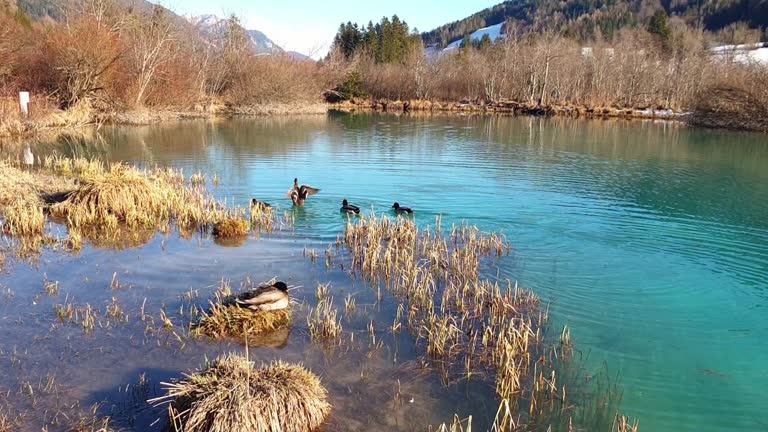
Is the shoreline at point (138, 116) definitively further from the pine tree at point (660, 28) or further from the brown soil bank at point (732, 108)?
the pine tree at point (660, 28)

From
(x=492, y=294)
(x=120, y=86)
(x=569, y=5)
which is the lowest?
(x=492, y=294)

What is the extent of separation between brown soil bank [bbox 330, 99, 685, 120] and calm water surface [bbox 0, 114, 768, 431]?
31.8 meters

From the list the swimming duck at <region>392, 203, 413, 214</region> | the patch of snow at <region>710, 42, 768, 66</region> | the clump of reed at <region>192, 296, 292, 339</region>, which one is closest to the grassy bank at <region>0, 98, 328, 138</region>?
the swimming duck at <region>392, 203, 413, 214</region>

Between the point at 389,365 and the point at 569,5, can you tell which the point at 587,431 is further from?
the point at 569,5

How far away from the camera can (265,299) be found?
711 cm

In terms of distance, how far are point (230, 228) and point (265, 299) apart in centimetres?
495

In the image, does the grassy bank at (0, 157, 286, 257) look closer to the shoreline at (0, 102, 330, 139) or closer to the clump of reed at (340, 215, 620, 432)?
the clump of reed at (340, 215, 620, 432)

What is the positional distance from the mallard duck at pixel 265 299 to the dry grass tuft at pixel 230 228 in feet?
15.1

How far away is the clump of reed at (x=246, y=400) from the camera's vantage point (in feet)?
15.8

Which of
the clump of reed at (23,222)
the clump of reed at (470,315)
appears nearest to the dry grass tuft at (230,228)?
the clump of reed at (470,315)

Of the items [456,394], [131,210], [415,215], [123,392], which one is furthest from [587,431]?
[131,210]

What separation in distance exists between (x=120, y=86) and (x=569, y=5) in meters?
176

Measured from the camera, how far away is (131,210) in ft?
40.4

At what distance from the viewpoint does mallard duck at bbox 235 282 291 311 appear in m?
7.11
